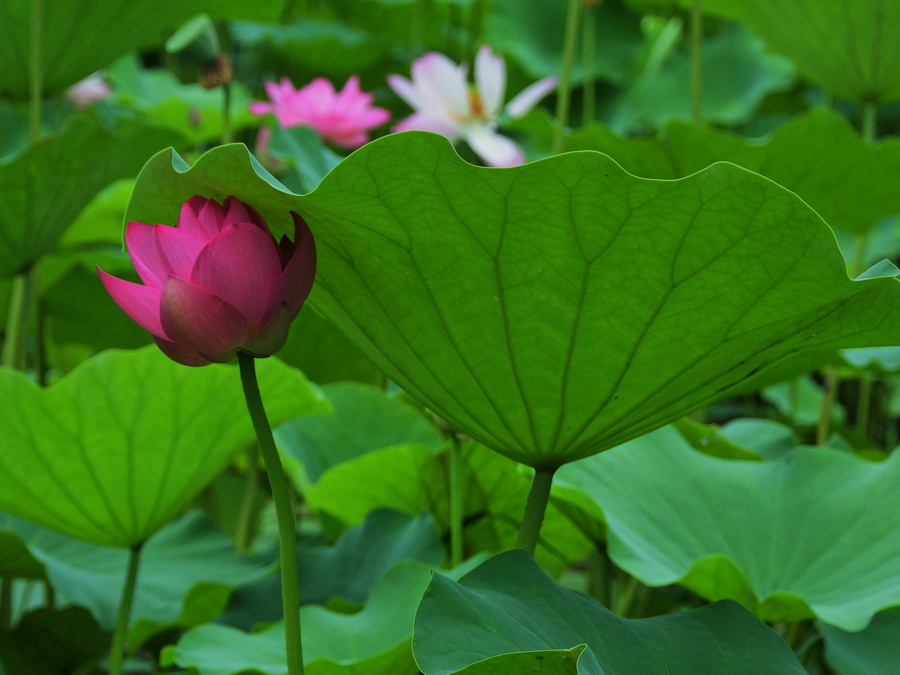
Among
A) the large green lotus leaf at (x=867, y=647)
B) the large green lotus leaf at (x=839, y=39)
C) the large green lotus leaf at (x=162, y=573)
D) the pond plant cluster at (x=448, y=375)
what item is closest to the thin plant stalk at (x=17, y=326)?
the pond plant cluster at (x=448, y=375)

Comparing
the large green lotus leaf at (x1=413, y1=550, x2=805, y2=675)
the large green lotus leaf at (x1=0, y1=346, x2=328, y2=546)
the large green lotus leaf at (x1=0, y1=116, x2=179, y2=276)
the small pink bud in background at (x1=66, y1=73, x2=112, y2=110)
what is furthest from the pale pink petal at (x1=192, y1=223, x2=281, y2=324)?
the small pink bud in background at (x1=66, y1=73, x2=112, y2=110)

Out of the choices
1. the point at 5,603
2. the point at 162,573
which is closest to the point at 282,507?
the point at 162,573

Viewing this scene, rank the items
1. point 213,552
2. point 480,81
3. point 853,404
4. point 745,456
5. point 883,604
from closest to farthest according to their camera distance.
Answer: point 883,604
point 745,456
point 213,552
point 480,81
point 853,404

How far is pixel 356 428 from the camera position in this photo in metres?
1.12

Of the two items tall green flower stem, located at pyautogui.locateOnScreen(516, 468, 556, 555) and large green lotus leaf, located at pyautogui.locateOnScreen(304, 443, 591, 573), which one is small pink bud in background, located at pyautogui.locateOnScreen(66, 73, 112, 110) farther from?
tall green flower stem, located at pyautogui.locateOnScreen(516, 468, 556, 555)

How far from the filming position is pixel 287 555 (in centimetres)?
48

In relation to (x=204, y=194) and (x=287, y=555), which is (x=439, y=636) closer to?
(x=287, y=555)

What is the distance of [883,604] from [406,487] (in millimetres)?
471

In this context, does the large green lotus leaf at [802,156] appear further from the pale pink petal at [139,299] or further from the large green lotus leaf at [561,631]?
the pale pink petal at [139,299]

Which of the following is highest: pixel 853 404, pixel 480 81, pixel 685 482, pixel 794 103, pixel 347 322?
pixel 794 103

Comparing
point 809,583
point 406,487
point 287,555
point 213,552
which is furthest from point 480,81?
point 287,555

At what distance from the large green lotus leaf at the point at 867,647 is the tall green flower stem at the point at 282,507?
16.0 inches

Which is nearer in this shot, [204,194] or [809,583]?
[204,194]

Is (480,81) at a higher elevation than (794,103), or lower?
lower
